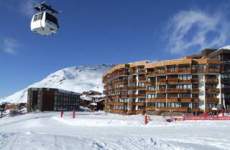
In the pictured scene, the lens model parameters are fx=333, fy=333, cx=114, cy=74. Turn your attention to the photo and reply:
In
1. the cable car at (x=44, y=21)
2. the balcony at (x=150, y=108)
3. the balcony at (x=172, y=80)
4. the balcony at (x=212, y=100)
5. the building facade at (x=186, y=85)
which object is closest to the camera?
the cable car at (x=44, y=21)

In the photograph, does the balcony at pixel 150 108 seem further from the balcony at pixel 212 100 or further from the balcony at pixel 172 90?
the balcony at pixel 212 100

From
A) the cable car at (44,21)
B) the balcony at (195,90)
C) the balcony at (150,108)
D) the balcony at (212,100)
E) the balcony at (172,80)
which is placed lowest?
the balcony at (150,108)

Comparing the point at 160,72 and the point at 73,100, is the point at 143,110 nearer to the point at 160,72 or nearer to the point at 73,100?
the point at 160,72

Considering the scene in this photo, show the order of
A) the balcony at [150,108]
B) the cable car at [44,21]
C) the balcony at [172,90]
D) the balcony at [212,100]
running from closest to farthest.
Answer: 1. the cable car at [44,21]
2. the balcony at [212,100]
3. the balcony at [172,90]
4. the balcony at [150,108]

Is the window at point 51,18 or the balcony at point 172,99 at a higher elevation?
the window at point 51,18

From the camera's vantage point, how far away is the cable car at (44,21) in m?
39.0

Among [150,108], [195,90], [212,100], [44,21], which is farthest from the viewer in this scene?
[150,108]

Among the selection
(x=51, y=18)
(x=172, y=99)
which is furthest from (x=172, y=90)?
(x=51, y=18)

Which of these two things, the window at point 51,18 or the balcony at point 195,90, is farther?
the balcony at point 195,90

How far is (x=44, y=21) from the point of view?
3875 centimetres

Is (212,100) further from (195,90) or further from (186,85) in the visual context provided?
(186,85)

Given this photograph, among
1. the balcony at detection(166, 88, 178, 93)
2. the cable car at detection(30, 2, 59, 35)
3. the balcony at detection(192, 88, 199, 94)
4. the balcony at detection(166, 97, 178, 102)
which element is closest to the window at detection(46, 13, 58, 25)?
the cable car at detection(30, 2, 59, 35)

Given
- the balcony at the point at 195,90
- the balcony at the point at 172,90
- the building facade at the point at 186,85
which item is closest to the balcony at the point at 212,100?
the building facade at the point at 186,85

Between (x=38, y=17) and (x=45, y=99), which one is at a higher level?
(x=38, y=17)
